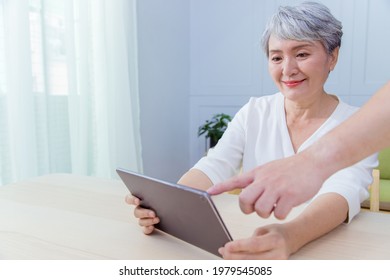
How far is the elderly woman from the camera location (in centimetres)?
90

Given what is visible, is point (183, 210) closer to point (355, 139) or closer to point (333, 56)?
point (355, 139)

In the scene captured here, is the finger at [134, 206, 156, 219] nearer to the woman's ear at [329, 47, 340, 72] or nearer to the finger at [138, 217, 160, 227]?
the finger at [138, 217, 160, 227]

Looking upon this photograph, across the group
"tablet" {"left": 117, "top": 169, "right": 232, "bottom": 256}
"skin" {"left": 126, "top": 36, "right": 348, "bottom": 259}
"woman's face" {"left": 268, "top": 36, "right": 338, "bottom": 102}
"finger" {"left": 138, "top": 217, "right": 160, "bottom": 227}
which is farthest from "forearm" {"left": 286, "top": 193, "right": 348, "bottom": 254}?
"woman's face" {"left": 268, "top": 36, "right": 338, "bottom": 102}

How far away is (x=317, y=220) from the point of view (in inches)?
28.3

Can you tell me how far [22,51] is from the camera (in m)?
1.63

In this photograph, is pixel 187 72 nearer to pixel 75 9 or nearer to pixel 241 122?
pixel 75 9

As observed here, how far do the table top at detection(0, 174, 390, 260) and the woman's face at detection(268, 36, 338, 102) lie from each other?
450mm

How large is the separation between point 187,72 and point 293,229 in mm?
3009

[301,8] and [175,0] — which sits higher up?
[175,0]

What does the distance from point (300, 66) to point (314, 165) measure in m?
0.72

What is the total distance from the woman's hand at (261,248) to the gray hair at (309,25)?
0.71 metres

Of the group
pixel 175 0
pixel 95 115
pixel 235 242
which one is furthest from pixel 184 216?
pixel 175 0

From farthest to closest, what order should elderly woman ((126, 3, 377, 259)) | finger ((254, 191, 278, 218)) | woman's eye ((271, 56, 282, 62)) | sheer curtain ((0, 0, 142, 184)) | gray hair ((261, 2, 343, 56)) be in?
sheer curtain ((0, 0, 142, 184)), woman's eye ((271, 56, 282, 62)), gray hair ((261, 2, 343, 56)), elderly woman ((126, 3, 377, 259)), finger ((254, 191, 278, 218))

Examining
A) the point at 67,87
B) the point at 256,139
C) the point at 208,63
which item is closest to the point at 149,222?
the point at 256,139
